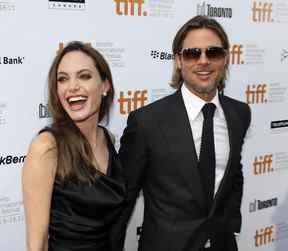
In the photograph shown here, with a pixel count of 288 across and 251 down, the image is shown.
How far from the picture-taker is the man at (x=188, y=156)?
1.99 meters

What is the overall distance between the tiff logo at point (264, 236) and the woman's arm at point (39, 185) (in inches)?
84.6

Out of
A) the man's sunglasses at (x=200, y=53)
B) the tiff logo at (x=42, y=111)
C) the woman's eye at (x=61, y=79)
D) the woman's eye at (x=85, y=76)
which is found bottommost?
the tiff logo at (x=42, y=111)

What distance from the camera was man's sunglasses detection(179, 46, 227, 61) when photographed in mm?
2100

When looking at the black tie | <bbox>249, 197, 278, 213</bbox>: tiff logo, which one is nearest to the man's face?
the black tie

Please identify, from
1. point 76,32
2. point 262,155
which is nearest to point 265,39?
point 262,155

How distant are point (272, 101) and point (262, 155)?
406 mm

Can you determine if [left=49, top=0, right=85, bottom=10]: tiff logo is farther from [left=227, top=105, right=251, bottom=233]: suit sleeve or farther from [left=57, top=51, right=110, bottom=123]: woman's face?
[left=227, top=105, right=251, bottom=233]: suit sleeve

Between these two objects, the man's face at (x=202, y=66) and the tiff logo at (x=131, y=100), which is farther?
the tiff logo at (x=131, y=100)

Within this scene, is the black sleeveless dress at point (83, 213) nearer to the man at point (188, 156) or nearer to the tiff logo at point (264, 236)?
the man at point (188, 156)

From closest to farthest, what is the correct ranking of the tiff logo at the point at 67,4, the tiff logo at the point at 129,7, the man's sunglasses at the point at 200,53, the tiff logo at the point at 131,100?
1. the man's sunglasses at the point at 200,53
2. the tiff logo at the point at 67,4
3. the tiff logo at the point at 129,7
4. the tiff logo at the point at 131,100

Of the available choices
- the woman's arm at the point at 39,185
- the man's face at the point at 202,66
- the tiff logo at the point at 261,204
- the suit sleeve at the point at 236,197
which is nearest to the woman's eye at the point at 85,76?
the woman's arm at the point at 39,185

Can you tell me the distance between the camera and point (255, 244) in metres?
3.44

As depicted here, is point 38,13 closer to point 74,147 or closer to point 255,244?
point 74,147

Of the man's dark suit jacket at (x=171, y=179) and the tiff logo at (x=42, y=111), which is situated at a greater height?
the tiff logo at (x=42, y=111)
